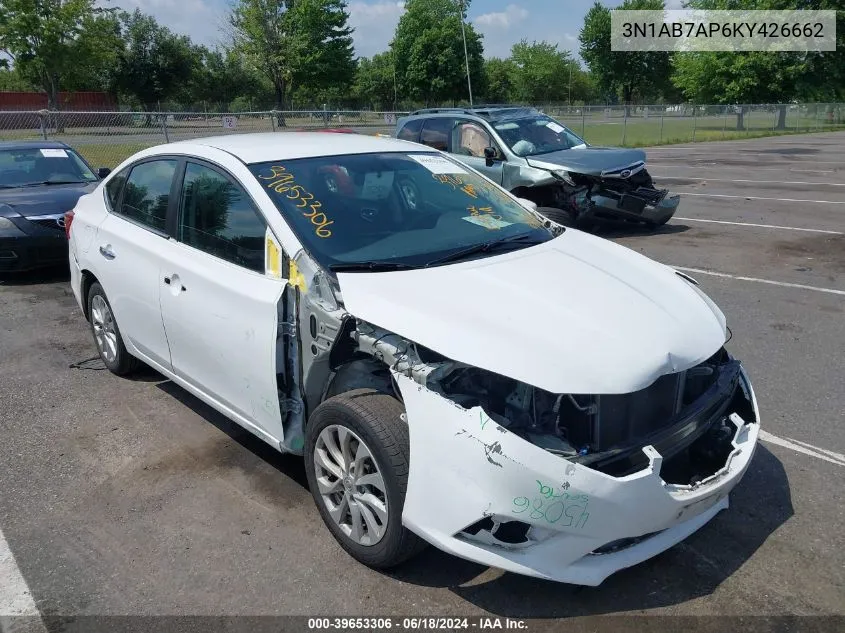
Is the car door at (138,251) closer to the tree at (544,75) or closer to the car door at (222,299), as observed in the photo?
the car door at (222,299)

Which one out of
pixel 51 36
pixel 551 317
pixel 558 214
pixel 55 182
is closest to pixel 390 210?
pixel 551 317

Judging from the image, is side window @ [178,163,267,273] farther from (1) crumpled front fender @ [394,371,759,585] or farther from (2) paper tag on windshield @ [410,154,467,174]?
(1) crumpled front fender @ [394,371,759,585]

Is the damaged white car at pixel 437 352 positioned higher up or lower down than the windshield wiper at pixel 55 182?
lower down

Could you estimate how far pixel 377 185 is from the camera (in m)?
3.94

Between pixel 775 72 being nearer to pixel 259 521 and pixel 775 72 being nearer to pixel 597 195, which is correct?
pixel 597 195

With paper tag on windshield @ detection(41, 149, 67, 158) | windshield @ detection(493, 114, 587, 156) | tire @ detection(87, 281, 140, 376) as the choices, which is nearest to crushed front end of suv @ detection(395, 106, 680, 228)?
windshield @ detection(493, 114, 587, 156)

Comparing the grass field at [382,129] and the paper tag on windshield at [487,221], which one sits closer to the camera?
the paper tag on windshield at [487,221]

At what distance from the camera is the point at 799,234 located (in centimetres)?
970

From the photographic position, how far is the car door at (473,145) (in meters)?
10.2

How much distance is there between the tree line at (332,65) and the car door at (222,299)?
2844 centimetres

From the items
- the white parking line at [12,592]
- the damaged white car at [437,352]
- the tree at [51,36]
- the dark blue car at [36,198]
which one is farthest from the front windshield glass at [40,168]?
the tree at [51,36]

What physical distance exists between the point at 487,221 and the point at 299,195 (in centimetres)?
105

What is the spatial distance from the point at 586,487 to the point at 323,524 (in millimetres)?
1445

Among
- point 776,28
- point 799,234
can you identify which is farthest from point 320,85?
point 799,234
